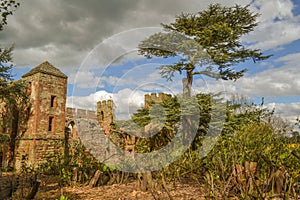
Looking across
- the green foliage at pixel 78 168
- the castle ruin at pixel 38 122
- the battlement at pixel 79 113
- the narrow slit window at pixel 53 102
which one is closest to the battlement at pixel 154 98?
the castle ruin at pixel 38 122

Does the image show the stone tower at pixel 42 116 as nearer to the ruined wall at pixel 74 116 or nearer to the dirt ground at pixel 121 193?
the ruined wall at pixel 74 116

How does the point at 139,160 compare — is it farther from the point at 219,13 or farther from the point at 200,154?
the point at 219,13

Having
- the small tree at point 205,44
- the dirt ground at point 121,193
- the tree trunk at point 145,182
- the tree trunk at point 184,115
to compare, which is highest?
the small tree at point 205,44

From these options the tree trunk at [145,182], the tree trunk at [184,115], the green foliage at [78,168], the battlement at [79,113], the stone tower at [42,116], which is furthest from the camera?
the battlement at [79,113]

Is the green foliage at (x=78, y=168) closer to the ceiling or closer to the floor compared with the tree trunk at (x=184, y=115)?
closer to the floor

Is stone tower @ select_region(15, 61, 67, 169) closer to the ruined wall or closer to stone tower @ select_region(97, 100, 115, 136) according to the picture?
the ruined wall

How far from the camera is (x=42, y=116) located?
1384cm

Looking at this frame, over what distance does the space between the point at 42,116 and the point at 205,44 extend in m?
9.07

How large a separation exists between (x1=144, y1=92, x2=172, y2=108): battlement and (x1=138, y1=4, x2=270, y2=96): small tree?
3.12ft

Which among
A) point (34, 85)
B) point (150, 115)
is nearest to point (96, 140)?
point (34, 85)

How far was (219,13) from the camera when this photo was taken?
39.5 feet

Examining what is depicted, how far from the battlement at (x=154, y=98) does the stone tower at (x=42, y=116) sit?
561 cm

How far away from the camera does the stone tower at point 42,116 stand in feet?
44.5

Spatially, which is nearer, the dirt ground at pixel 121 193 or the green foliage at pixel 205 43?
the dirt ground at pixel 121 193
